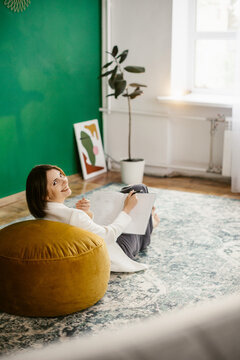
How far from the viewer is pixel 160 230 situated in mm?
3402

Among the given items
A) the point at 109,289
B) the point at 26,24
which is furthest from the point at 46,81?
the point at 109,289

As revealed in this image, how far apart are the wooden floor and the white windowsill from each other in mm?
788

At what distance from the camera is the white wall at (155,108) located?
15.5ft

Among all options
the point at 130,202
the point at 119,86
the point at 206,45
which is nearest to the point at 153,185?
the point at 119,86

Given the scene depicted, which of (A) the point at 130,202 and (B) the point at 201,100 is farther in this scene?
(B) the point at 201,100

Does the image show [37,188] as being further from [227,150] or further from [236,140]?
[227,150]

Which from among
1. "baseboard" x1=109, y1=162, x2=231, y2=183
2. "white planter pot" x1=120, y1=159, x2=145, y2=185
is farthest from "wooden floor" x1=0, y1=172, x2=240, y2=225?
"white planter pot" x1=120, y1=159, x2=145, y2=185

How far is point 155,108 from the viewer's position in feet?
16.3

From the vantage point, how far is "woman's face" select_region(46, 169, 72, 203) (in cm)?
229

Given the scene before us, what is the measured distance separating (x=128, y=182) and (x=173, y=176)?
624mm

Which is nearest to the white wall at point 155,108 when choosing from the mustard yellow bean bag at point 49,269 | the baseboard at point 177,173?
the baseboard at point 177,173

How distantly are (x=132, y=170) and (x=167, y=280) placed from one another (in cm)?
214

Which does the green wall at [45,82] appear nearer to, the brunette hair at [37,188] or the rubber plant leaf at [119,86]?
the rubber plant leaf at [119,86]

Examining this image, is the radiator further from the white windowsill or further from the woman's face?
the woman's face
